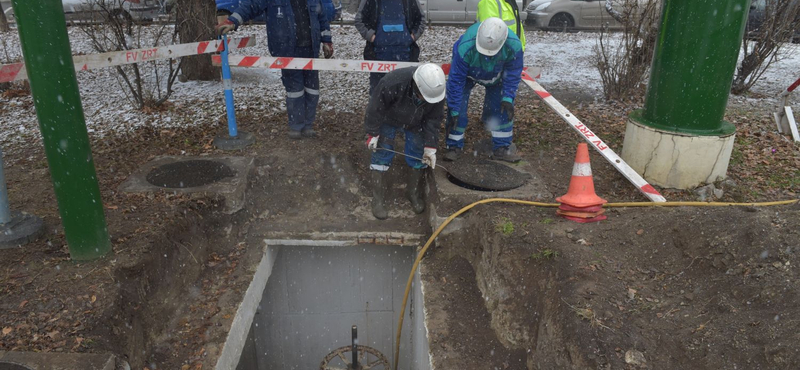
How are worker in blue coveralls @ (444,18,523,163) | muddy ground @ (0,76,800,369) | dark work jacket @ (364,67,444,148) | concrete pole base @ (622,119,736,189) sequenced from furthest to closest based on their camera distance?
concrete pole base @ (622,119,736,189) → worker in blue coveralls @ (444,18,523,163) → dark work jacket @ (364,67,444,148) → muddy ground @ (0,76,800,369)

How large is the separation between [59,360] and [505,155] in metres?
4.03

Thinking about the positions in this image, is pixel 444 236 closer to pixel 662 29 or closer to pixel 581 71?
pixel 662 29

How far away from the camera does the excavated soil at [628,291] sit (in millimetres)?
2830

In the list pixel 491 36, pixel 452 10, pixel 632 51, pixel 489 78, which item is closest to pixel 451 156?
pixel 489 78

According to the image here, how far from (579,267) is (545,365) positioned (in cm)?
66

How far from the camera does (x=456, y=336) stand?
3.98 metres

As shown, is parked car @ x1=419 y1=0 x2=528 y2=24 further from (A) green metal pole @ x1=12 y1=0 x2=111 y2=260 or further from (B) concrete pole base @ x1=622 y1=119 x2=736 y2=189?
(A) green metal pole @ x1=12 y1=0 x2=111 y2=260

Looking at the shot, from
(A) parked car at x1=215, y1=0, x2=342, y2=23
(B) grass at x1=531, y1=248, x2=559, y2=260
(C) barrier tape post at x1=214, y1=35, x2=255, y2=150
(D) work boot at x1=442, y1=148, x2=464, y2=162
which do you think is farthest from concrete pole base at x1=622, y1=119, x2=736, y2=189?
(C) barrier tape post at x1=214, y1=35, x2=255, y2=150

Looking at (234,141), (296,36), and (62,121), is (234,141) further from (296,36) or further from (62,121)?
(62,121)

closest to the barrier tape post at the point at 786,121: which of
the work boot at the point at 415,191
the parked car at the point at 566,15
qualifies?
the work boot at the point at 415,191

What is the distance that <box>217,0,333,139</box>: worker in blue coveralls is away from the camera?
17.6 feet

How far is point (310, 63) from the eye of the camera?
5.45m

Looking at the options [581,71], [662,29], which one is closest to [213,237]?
[662,29]

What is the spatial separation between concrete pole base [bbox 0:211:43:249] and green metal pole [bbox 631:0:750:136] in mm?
5145
